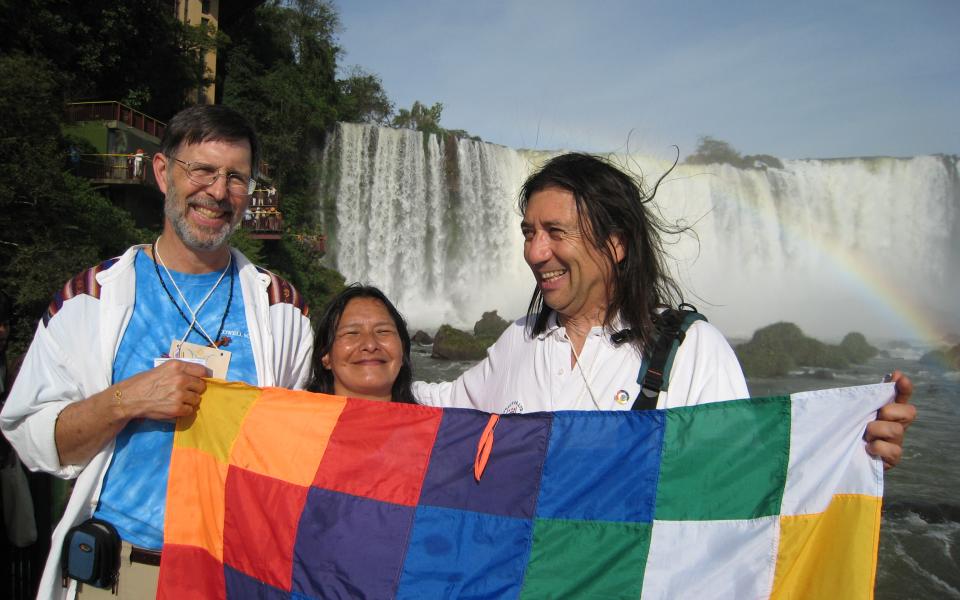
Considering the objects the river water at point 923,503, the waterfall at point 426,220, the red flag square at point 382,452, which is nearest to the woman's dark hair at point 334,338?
the red flag square at point 382,452

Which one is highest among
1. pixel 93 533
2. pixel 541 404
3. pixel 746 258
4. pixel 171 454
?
pixel 746 258

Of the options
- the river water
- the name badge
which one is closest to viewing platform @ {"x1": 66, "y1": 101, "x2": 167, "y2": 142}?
the river water

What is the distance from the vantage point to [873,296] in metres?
34.0

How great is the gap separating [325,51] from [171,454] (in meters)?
33.2

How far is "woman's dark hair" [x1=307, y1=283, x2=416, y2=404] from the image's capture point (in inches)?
105

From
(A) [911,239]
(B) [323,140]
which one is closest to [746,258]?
(A) [911,239]

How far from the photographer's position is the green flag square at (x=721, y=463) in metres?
1.89

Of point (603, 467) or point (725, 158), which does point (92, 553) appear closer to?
point (603, 467)

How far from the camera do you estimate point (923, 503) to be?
9.09 meters

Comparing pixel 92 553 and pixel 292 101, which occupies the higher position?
pixel 292 101

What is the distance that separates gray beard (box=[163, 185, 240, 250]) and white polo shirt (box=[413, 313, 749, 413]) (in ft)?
3.70

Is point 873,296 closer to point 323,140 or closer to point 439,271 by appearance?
point 439,271

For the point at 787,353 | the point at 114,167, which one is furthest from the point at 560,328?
the point at 787,353

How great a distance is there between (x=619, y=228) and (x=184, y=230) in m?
1.50
